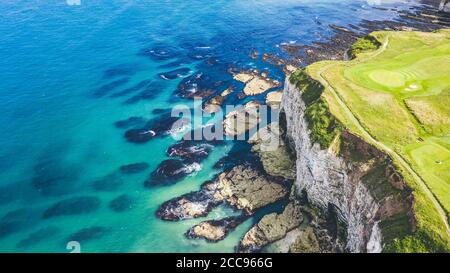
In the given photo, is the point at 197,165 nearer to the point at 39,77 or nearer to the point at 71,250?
the point at 71,250

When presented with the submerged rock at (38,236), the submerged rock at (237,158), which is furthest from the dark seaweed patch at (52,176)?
the submerged rock at (237,158)

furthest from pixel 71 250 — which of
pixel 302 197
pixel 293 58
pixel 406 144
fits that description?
pixel 293 58

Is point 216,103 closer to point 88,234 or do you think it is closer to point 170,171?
point 170,171

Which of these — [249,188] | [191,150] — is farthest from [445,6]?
[249,188]

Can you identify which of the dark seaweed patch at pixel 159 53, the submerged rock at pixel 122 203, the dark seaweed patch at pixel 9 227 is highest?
the dark seaweed patch at pixel 159 53

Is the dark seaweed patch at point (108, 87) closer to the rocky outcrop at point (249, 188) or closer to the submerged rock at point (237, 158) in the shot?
the submerged rock at point (237, 158)

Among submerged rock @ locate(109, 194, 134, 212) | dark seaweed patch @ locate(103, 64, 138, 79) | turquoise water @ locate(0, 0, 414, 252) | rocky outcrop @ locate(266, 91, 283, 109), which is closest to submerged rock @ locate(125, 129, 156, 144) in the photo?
turquoise water @ locate(0, 0, 414, 252)
